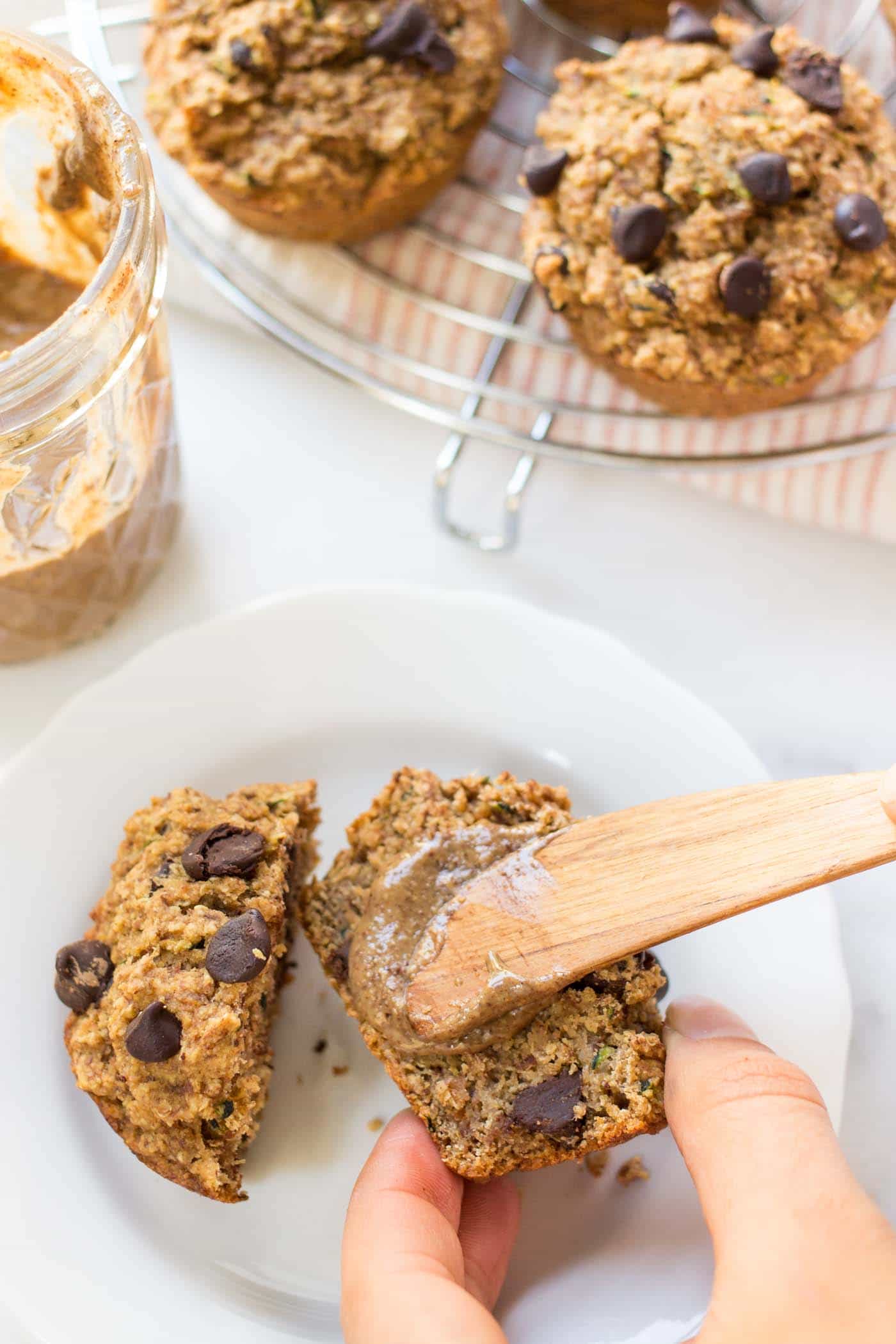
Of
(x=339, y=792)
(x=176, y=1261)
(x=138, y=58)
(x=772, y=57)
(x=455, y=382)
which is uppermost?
(x=772, y=57)

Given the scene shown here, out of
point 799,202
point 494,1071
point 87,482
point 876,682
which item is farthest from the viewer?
point 876,682

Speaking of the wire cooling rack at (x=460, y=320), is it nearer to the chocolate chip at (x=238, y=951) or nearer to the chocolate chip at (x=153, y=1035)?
the chocolate chip at (x=238, y=951)

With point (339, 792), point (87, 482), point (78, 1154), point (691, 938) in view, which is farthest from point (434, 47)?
point (78, 1154)

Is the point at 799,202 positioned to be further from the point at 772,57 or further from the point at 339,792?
the point at 339,792

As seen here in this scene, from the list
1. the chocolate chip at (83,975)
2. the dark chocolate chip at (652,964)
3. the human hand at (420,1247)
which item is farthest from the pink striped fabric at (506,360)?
the human hand at (420,1247)

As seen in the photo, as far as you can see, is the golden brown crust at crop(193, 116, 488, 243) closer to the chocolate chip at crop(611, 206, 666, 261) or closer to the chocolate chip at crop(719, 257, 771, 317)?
the chocolate chip at crop(611, 206, 666, 261)

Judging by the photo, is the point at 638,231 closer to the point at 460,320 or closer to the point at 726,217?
the point at 726,217

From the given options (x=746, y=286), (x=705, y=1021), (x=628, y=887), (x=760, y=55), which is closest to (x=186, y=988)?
(x=628, y=887)
